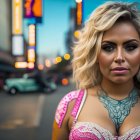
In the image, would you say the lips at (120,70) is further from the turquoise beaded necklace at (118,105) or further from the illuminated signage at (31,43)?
the illuminated signage at (31,43)

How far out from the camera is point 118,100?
1.12 m

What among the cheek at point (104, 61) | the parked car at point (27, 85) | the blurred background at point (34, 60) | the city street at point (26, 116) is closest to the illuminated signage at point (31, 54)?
the blurred background at point (34, 60)

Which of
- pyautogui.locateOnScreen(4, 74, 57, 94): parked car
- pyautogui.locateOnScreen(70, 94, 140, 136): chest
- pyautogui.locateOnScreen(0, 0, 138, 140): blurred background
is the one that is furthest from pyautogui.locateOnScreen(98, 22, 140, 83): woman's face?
pyautogui.locateOnScreen(4, 74, 57, 94): parked car

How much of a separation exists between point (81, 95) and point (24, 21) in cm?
145

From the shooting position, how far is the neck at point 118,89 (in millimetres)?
1115

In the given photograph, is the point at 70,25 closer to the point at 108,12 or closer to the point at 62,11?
the point at 62,11

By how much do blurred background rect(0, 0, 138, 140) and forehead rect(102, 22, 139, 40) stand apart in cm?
126

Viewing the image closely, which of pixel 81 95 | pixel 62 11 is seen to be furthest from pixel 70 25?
pixel 81 95

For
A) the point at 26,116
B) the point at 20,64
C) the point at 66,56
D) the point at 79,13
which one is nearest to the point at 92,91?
the point at 79,13

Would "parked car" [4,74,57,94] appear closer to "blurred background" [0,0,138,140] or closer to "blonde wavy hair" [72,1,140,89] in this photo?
"blurred background" [0,0,138,140]

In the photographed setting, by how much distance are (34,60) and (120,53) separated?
1.56 meters

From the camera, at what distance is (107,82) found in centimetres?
113

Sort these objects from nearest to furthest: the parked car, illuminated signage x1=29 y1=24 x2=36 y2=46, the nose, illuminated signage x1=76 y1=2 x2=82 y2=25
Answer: the nose < illuminated signage x1=76 y1=2 x2=82 y2=25 < illuminated signage x1=29 y1=24 x2=36 y2=46 < the parked car

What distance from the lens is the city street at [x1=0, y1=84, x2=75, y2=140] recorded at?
2.70m
